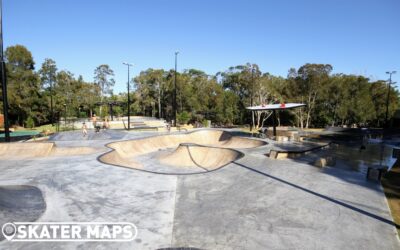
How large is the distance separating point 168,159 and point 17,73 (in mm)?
44774

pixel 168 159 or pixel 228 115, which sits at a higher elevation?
pixel 228 115

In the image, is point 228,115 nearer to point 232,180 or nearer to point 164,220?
point 232,180

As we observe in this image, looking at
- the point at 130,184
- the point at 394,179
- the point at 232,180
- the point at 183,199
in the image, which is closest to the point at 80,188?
the point at 130,184

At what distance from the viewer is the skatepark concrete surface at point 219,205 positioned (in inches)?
225

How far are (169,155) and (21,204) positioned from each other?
1237 cm

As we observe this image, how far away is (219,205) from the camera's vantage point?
7812mm

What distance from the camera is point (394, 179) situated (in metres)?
11.3

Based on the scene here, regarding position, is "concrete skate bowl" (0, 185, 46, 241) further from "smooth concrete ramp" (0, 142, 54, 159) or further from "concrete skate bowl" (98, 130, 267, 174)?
"smooth concrete ramp" (0, 142, 54, 159)

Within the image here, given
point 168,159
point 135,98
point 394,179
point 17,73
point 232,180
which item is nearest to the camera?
point 232,180

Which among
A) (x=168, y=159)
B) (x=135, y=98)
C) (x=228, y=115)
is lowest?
(x=168, y=159)

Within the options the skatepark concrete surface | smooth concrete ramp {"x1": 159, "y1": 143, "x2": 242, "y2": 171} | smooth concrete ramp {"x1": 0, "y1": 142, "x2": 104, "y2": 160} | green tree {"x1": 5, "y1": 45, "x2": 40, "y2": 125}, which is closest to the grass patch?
the skatepark concrete surface

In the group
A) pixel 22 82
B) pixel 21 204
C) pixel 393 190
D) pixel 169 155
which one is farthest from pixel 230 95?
pixel 21 204

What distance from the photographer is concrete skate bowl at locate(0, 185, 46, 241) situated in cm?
647

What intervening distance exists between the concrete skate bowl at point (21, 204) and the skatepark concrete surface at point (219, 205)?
65 millimetres
